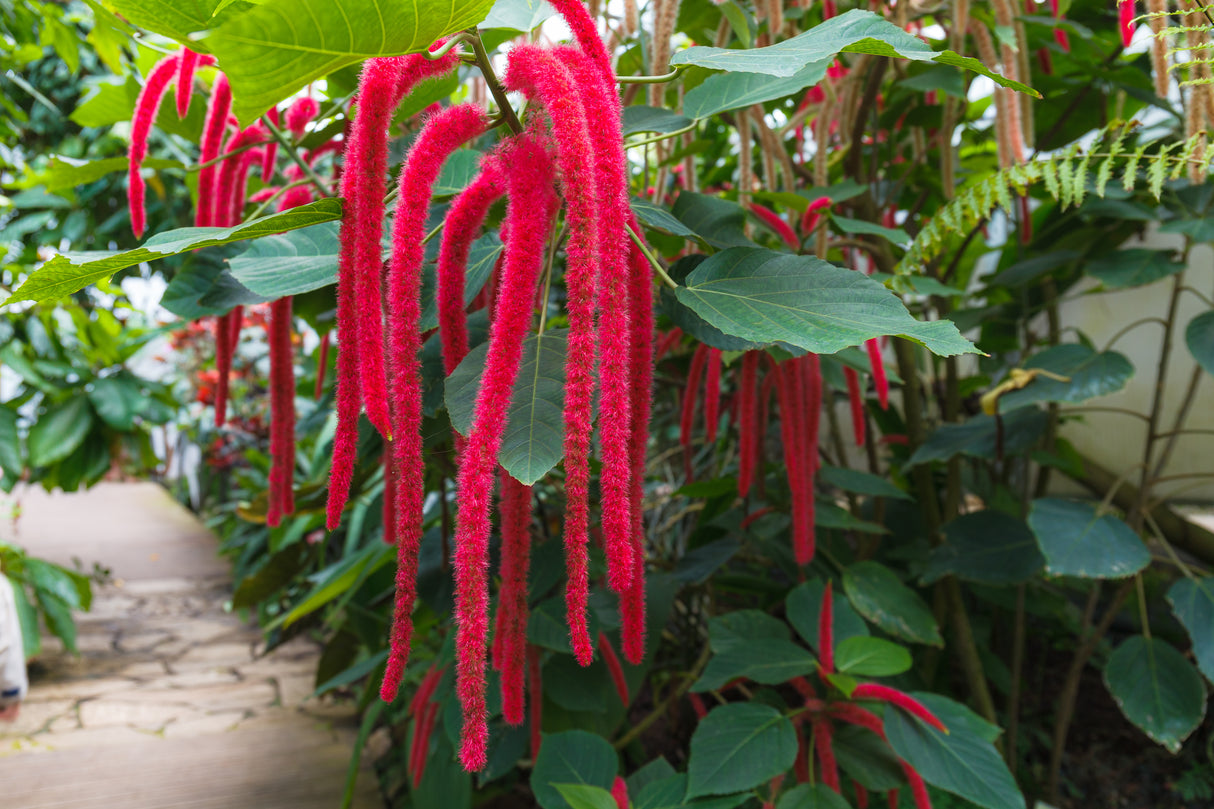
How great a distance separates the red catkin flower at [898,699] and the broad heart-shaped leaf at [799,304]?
1.56ft

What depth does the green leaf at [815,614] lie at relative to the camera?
901mm

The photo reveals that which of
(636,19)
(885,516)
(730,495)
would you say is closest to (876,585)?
(730,495)

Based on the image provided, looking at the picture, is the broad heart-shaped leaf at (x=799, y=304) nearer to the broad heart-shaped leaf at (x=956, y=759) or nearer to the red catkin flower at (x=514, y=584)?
the red catkin flower at (x=514, y=584)

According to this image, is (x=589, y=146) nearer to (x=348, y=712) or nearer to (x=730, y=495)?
(x=730, y=495)

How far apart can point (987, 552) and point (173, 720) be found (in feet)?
6.99

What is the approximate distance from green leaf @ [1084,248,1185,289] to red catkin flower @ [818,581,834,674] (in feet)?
2.18

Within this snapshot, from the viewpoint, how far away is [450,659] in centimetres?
94

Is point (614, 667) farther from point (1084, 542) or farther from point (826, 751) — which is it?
point (1084, 542)

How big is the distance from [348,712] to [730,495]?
4.84ft

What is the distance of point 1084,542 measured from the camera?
0.93 meters

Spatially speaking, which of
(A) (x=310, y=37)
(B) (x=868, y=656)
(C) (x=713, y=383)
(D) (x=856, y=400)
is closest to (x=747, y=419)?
(C) (x=713, y=383)

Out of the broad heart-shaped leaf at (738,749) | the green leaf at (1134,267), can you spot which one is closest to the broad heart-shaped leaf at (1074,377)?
the green leaf at (1134,267)

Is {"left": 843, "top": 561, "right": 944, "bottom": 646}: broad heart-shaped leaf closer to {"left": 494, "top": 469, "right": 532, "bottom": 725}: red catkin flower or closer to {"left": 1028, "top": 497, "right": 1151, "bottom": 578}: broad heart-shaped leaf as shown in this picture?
{"left": 1028, "top": 497, "right": 1151, "bottom": 578}: broad heart-shaped leaf

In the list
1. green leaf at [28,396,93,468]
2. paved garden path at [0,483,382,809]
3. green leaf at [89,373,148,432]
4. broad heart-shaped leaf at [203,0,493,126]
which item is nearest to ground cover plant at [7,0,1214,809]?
broad heart-shaped leaf at [203,0,493,126]
